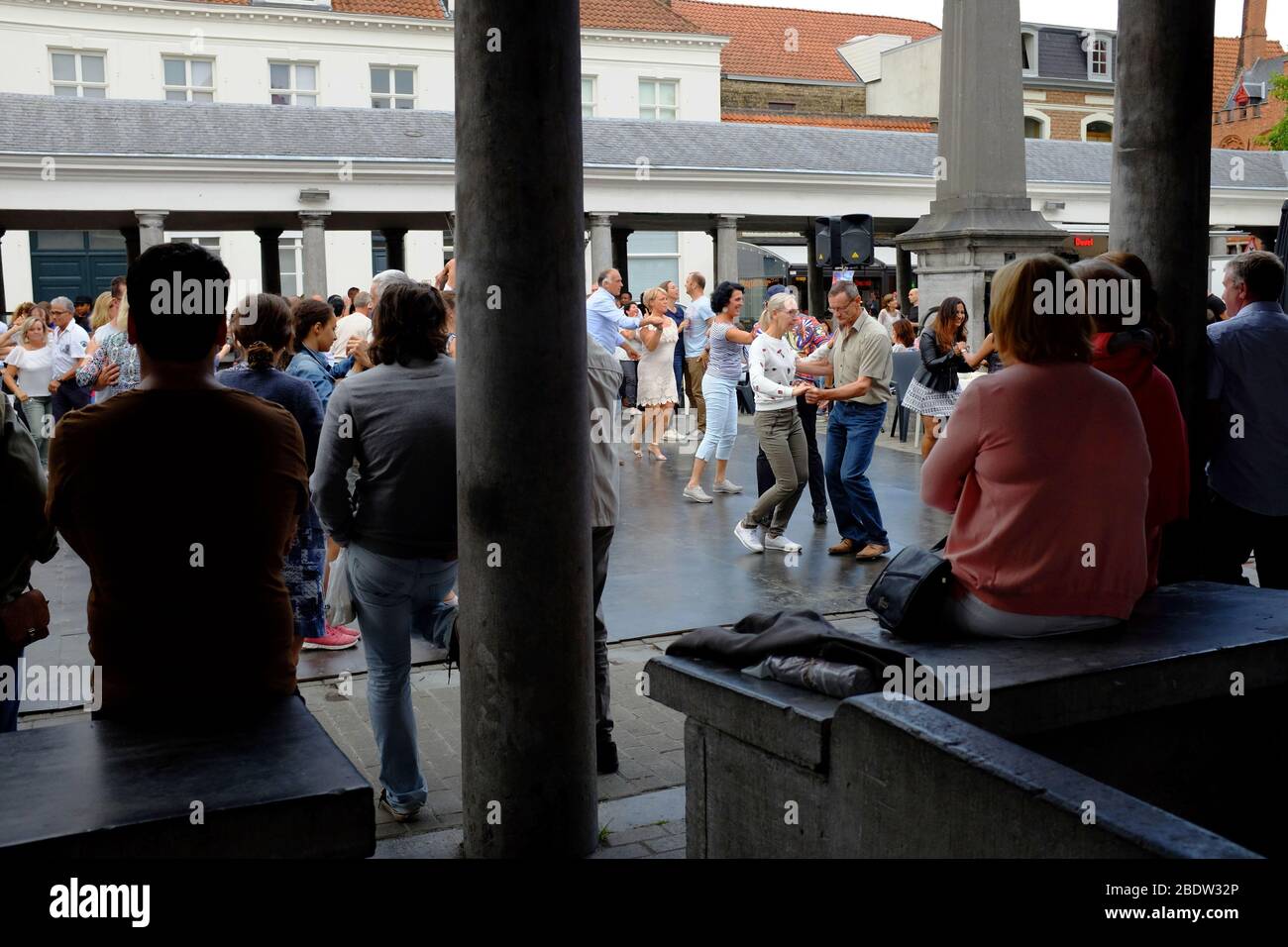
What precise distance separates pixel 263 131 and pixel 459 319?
22963 millimetres

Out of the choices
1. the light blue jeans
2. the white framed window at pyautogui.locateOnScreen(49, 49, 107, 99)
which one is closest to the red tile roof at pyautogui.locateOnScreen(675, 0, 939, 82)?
the white framed window at pyautogui.locateOnScreen(49, 49, 107, 99)

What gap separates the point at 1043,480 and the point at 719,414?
8.97 metres

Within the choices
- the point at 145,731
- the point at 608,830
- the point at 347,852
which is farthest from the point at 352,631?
the point at 347,852

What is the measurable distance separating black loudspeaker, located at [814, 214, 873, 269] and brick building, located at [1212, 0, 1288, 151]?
4862cm

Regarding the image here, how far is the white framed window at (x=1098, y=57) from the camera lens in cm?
6756

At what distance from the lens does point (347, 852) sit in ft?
8.64

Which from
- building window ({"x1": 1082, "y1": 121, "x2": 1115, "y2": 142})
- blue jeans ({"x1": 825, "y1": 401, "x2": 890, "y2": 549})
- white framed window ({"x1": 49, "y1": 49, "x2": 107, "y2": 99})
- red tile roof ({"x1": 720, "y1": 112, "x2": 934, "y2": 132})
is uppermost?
building window ({"x1": 1082, "y1": 121, "x2": 1115, "y2": 142})

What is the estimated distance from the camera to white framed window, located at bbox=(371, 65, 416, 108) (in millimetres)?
42562

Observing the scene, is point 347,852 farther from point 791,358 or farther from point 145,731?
point 791,358

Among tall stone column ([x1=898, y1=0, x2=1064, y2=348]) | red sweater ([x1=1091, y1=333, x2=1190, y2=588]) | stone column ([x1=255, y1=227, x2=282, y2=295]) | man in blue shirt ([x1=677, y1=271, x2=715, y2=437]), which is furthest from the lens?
stone column ([x1=255, y1=227, x2=282, y2=295])

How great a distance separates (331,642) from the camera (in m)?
7.61

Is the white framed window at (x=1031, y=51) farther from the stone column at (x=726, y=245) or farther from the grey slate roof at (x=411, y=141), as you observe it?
the stone column at (x=726, y=245)

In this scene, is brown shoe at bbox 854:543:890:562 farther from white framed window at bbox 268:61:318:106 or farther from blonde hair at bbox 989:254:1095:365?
white framed window at bbox 268:61:318:106

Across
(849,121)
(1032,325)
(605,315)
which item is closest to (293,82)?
(849,121)
